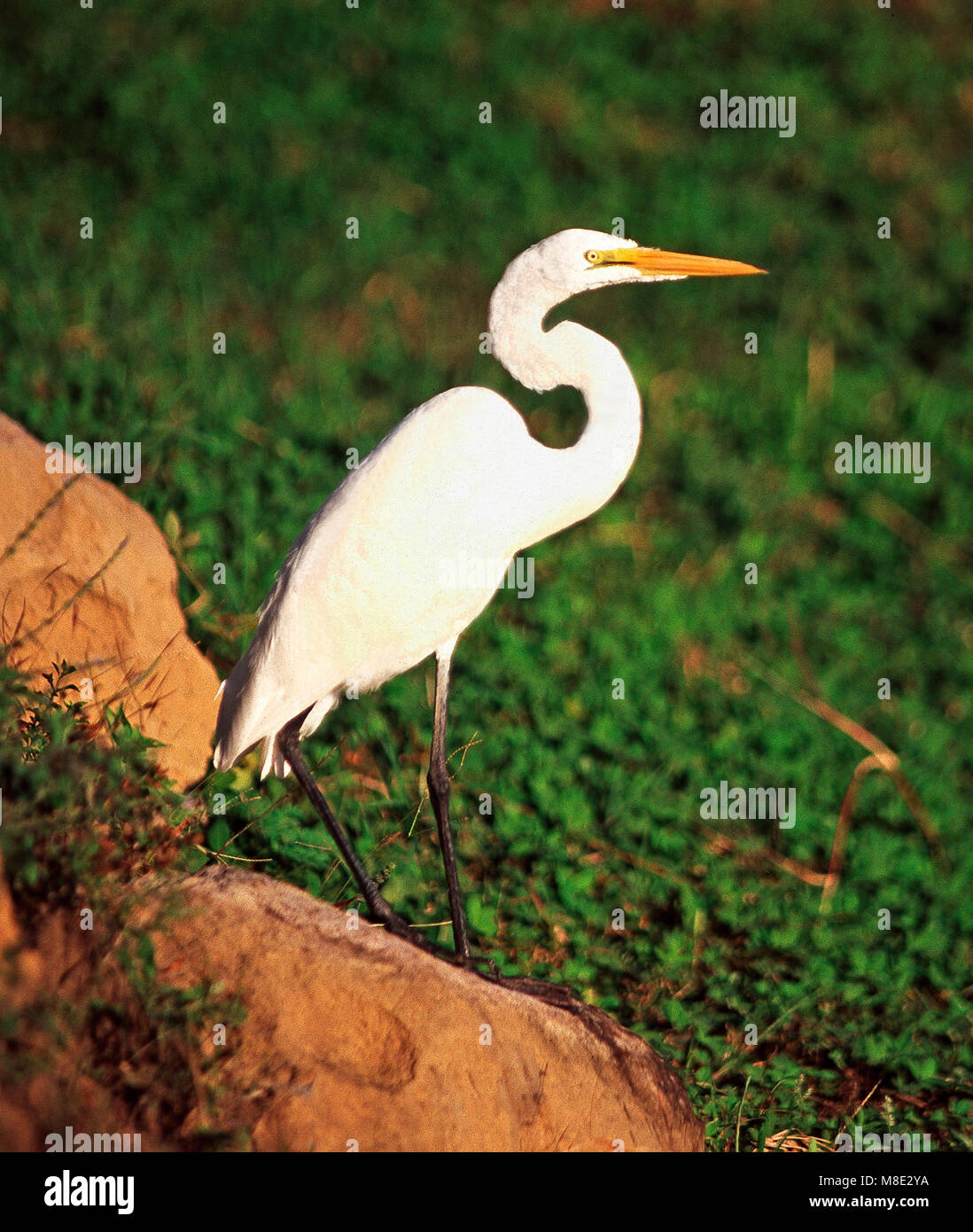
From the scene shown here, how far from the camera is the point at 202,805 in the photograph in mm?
2920

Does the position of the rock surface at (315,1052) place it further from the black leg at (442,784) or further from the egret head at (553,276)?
the egret head at (553,276)

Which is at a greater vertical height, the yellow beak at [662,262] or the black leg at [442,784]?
the yellow beak at [662,262]

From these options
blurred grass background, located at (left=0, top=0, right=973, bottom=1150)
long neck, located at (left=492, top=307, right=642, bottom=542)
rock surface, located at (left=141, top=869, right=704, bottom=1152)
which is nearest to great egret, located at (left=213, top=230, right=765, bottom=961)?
long neck, located at (left=492, top=307, right=642, bottom=542)

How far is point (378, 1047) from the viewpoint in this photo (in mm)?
2346

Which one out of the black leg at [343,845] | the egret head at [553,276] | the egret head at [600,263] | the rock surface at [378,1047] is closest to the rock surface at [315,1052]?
the rock surface at [378,1047]

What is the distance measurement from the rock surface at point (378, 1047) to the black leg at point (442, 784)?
0.29 metres

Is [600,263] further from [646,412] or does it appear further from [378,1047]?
[646,412]

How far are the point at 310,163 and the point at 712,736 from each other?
4.42m

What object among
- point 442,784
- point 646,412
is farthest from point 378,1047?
point 646,412

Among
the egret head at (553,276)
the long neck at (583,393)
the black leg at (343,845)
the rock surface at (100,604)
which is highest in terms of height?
the egret head at (553,276)

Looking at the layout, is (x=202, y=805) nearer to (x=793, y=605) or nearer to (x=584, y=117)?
(x=793, y=605)

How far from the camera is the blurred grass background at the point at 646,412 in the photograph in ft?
11.6

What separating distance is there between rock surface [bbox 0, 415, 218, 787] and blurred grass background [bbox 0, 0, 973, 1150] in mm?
242

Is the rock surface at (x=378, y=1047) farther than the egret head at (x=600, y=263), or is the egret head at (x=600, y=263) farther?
the egret head at (x=600, y=263)
